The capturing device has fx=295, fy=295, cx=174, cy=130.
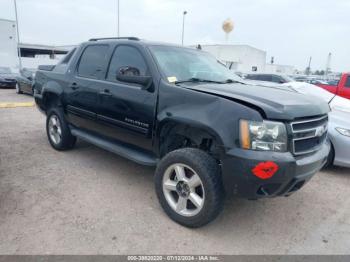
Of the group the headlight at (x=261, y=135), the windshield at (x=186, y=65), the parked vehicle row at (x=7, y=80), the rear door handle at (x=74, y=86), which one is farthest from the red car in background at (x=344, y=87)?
the parked vehicle row at (x=7, y=80)

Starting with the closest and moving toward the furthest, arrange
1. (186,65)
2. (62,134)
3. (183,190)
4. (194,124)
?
(194,124), (183,190), (186,65), (62,134)

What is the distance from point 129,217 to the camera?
3166 mm

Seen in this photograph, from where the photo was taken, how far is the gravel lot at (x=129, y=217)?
272cm

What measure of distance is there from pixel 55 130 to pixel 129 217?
2.85 meters

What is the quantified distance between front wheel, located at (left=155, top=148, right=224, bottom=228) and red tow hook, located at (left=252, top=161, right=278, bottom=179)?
0.41m

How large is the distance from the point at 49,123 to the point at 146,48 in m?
2.78

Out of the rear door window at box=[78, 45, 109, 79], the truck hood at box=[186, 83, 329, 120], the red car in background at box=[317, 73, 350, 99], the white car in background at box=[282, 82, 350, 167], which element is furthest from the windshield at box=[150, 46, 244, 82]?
the red car in background at box=[317, 73, 350, 99]

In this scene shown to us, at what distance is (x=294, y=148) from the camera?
2652 millimetres

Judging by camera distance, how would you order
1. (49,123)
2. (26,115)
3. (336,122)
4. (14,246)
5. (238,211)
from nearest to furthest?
Result: (14,246) < (238,211) < (336,122) < (49,123) < (26,115)

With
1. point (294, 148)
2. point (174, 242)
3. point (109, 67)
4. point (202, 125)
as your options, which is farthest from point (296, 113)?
point (109, 67)

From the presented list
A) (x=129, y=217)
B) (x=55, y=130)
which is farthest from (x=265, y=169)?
(x=55, y=130)

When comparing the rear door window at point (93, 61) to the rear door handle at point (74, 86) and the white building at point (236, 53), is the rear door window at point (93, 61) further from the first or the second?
the white building at point (236, 53)

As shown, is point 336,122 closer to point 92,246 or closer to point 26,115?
point 92,246

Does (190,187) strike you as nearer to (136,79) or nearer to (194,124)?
(194,124)
